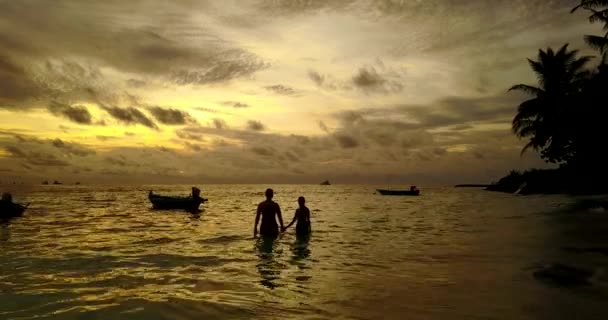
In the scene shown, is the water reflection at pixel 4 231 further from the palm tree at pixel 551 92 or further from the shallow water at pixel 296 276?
the palm tree at pixel 551 92

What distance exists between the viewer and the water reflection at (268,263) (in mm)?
10949

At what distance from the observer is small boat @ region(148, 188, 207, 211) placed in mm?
41094

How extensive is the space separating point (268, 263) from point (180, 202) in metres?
30.5

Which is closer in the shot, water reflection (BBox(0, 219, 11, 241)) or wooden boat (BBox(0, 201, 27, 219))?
water reflection (BBox(0, 219, 11, 241))

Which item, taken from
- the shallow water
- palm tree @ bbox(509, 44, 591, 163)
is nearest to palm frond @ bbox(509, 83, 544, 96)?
palm tree @ bbox(509, 44, 591, 163)

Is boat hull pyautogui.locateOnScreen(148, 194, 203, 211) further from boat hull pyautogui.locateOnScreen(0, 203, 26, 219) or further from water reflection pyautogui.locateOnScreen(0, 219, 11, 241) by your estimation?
water reflection pyautogui.locateOnScreen(0, 219, 11, 241)

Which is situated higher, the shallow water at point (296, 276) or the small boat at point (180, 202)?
the small boat at point (180, 202)

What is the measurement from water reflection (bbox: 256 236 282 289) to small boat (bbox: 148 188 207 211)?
23907 mm

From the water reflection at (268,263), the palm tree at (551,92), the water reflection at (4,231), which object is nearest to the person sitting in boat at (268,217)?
the water reflection at (268,263)

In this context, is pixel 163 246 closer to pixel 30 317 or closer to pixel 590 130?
pixel 30 317

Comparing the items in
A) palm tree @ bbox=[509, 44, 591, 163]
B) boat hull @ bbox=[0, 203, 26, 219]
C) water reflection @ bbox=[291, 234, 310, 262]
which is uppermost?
palm tree @ bbox=[509, 44, 591, 163]

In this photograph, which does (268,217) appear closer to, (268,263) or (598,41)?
(268,263)

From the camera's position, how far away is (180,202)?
41906mm

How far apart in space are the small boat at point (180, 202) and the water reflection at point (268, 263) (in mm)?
23907
